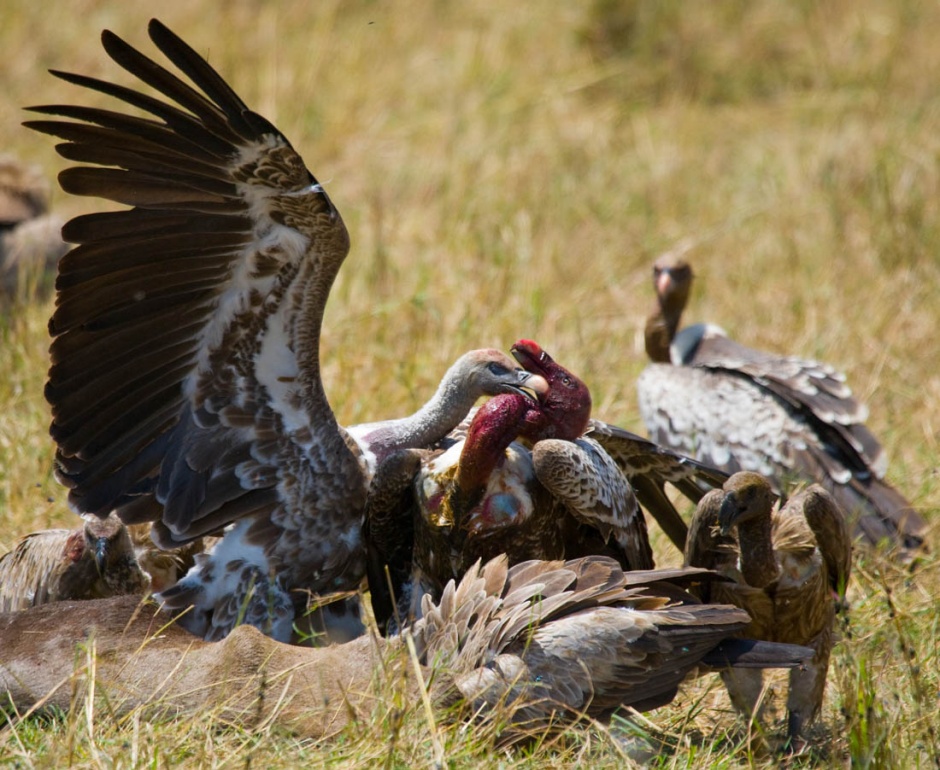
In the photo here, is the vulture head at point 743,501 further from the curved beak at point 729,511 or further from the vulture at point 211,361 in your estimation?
the vulture at point 211,361

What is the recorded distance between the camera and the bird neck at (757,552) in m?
3.87

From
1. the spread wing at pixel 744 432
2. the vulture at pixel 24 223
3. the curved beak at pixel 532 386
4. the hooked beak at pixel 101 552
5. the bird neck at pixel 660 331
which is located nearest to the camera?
the hooked beak at pixel 101 552

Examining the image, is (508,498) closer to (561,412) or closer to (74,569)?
(561,412)

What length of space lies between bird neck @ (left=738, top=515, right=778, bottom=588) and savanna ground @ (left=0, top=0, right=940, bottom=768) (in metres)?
0.35

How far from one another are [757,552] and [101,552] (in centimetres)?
205

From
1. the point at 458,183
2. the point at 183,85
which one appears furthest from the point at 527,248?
the point at 183,85

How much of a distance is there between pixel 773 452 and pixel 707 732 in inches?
A: 95.5

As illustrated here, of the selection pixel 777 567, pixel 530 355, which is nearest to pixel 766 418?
pixel 530 355

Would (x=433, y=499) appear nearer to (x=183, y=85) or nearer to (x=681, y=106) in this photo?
(x=183, y=85)

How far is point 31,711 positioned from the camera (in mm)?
3168

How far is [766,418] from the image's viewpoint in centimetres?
610

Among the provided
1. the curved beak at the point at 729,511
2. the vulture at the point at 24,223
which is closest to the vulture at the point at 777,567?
the curved beak at the point at 729,511

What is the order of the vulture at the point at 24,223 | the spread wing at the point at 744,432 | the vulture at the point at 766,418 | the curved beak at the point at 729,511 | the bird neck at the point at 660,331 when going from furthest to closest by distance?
the vulture at the point at 24,223
the bird neck at the point at 660,331
the spread wing at the point at 744,432
the vulture at the point at 766,418
the curved beak at the point at 729,511

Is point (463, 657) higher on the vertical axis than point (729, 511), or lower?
lower
